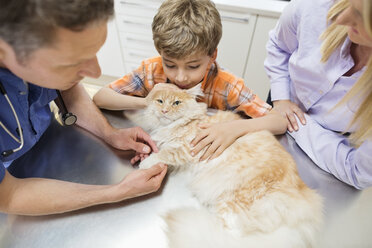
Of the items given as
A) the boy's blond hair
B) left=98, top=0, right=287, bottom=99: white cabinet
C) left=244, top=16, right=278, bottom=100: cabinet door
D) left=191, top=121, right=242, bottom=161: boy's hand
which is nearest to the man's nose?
the boy's blond hair

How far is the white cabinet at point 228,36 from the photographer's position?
6.31 ft

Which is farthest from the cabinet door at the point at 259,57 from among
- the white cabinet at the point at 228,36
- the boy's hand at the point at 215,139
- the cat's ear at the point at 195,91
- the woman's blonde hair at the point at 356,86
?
the boy's hand at the point at 215,139

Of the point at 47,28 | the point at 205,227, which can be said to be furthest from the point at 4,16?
the point at 205,227

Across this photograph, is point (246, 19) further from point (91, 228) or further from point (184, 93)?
point (91, 228)

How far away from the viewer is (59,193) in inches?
27.9

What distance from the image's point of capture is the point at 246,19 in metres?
1.96

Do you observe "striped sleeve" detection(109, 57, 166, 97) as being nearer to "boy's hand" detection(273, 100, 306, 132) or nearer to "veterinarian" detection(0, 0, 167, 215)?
"veterinarian" detection(0, 0, 167, 215)

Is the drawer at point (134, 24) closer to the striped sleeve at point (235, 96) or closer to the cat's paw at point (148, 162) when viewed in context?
the striped sleeve at point (235, 96)

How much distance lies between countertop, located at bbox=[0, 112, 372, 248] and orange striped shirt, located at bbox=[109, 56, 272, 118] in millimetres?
252

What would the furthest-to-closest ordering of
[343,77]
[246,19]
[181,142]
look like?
1. [246,19]
2. [181,142]
3. [343,77]

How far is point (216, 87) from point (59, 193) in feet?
2.77

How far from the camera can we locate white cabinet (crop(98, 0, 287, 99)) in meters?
1.92

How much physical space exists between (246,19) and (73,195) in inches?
76.4

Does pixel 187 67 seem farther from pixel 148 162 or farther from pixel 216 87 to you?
pixel 148 162
